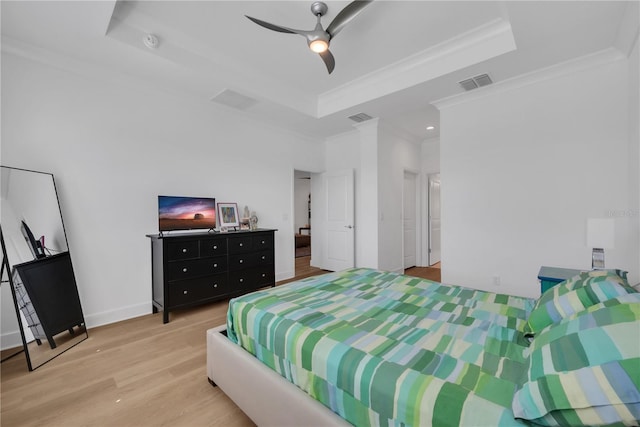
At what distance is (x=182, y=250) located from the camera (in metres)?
3.06

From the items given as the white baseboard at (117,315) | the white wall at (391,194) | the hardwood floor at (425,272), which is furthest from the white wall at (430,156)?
the white baseboard at (117,315)

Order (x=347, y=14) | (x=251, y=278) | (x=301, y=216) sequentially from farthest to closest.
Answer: (x=301, y=216)
(x=251, y=278)
(x=347, y=14)

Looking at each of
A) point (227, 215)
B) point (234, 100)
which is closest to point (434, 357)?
point (227, 215)

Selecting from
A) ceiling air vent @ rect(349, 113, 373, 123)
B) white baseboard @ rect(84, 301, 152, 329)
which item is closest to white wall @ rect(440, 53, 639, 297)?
ceiling air vent @ rect(349, 113, 373, 123)

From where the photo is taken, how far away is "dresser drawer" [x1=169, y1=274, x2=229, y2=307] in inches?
119

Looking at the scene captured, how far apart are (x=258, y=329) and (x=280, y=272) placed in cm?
312

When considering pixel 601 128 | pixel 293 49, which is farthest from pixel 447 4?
pixel 601 128

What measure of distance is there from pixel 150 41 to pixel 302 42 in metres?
1.42

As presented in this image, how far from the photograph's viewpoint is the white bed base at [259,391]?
1.22m

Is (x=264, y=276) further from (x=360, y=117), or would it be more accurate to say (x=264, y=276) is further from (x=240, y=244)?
(x=360, y=117)

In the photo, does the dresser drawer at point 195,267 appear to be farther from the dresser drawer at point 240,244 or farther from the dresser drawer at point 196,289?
the dresser drawer at point 240,244

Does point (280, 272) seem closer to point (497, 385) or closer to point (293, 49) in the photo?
point (293, 49)

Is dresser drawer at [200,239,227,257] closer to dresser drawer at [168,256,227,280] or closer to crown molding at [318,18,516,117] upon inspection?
dresser drawer at [168,256,227,280]

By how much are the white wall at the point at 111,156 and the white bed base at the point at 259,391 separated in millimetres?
1889
